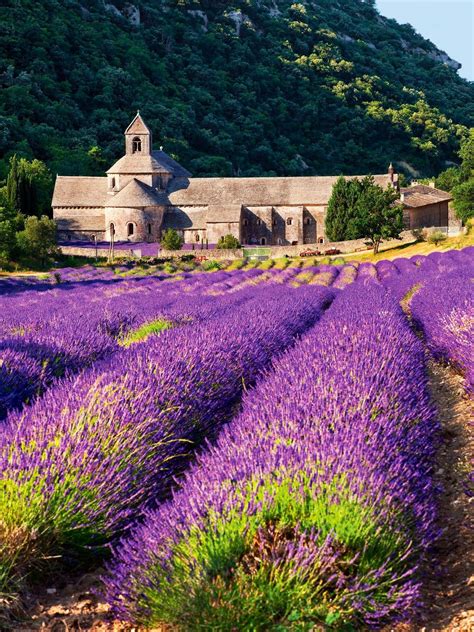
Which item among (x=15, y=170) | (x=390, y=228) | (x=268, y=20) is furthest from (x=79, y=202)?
(x=268, y=20)

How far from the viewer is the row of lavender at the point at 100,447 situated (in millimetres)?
3258

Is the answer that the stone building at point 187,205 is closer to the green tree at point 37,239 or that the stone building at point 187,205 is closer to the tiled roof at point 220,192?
the tiled roof at point 220,192

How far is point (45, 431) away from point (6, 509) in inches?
25.0

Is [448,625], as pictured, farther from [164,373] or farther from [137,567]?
[164,373]

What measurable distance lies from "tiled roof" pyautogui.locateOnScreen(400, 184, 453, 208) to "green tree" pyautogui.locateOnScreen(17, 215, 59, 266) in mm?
32789

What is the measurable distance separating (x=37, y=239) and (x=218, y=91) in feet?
244

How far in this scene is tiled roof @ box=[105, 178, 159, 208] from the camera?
2304 inches

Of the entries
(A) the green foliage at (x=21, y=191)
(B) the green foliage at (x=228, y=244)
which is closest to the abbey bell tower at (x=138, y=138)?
(A) the green foliage at (x=21, y=191)

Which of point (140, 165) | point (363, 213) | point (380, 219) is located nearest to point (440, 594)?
point (380, 219)

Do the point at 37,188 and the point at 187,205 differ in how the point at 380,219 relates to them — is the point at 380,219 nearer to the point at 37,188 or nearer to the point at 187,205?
the point at 187,205

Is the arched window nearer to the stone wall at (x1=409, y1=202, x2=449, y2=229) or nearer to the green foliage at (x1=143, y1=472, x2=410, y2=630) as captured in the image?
the stone wall at (x1=409, y1=202, x2=449, y2=229)

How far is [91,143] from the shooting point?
79.1m

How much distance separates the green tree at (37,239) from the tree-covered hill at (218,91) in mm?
26304

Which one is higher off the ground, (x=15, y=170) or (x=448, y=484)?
(x=15, y=170)
